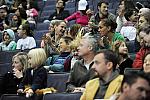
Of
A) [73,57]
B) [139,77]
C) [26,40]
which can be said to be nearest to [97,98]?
[139,77]

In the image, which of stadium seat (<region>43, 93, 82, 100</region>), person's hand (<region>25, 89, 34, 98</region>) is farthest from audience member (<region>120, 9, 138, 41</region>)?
stadium seat (<region>43, 93, 82, 100</region>)

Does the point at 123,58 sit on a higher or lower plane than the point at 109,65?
lower

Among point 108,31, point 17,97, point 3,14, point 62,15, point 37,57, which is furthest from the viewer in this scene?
point 3,14

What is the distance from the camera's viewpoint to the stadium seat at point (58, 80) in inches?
264

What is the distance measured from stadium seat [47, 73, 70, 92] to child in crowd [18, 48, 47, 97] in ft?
0.28

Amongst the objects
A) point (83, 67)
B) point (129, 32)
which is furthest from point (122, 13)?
point (83, 67)

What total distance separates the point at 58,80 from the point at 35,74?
30 centimetres

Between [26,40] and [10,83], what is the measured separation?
2.81m

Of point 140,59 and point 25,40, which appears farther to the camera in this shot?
point 25,40

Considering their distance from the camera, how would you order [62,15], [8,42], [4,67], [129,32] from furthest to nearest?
[62,15], [8,42], [4,67], [129,32]

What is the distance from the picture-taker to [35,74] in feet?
22.2

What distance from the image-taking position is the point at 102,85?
202 inches

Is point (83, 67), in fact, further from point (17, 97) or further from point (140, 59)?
point (17, 97)

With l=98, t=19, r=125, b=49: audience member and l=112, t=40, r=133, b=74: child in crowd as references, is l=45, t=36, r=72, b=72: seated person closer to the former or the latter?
l=98, t=19, r=125, b=49: audience member
